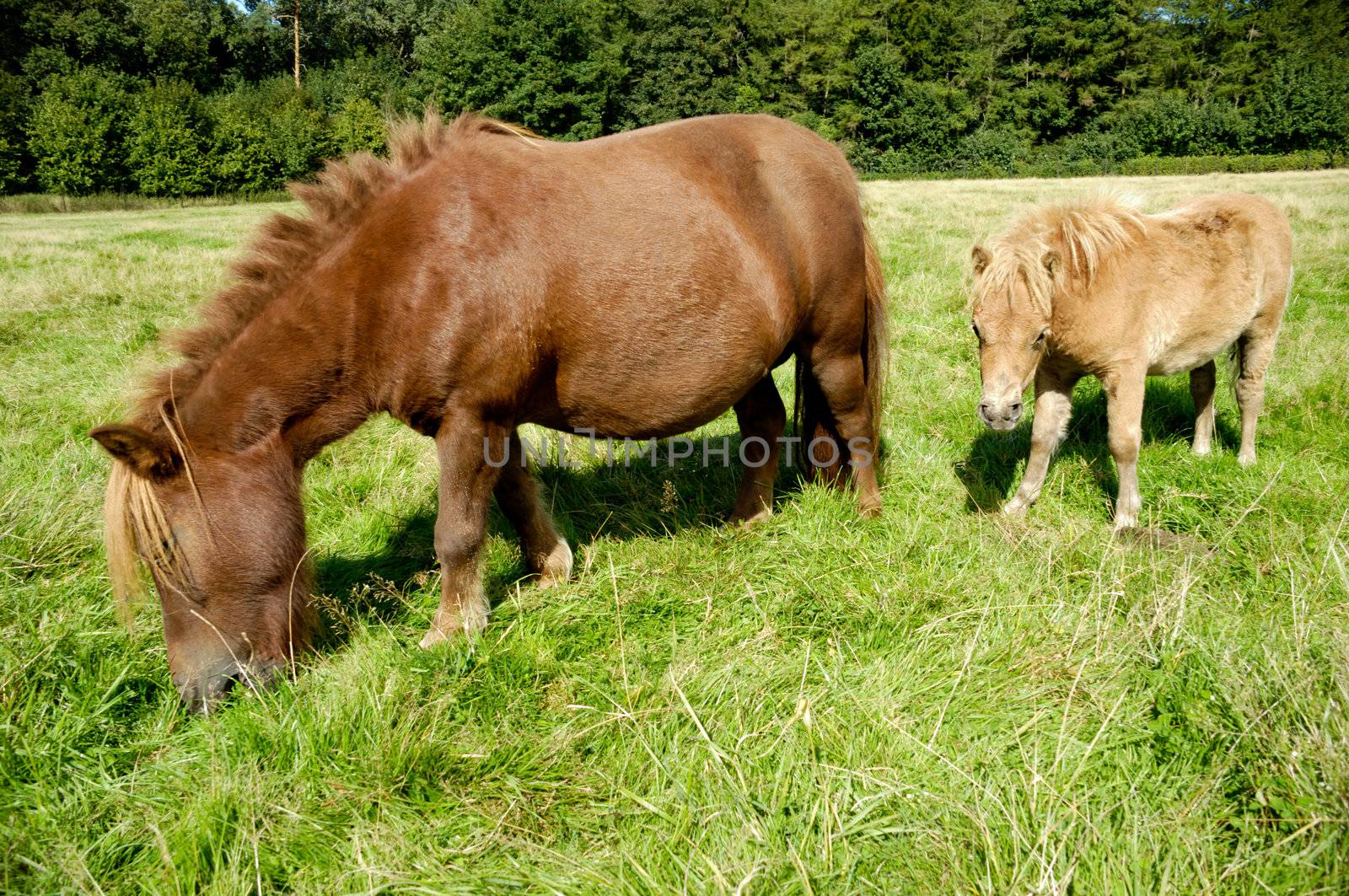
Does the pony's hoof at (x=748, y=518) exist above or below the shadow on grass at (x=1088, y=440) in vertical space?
below

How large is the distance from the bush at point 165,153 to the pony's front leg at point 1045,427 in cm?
5104

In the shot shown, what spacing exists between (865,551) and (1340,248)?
37.3 ft

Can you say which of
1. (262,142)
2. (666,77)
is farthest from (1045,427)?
(666,77)

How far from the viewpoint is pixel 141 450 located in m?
2.60

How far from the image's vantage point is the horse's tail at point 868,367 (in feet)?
14.5

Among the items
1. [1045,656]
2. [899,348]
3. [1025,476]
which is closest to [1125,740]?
[1045,656]

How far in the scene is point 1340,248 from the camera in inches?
400

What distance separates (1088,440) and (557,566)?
4.15 meters

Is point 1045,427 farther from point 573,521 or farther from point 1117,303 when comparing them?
point 573,521

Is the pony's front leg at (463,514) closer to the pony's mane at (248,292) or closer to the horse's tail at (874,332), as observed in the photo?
the pony's mane at (248,292)

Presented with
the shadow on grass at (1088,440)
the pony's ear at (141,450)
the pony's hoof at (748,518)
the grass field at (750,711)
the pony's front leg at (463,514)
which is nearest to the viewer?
the grass field at (750,711)

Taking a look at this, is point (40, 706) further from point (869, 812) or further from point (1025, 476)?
point (1025, 476)

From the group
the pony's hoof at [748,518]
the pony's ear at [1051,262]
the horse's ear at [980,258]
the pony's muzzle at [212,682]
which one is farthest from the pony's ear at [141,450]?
the pony's ear at [1051,262]

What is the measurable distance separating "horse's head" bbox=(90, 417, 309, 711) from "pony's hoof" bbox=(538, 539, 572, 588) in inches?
51.5
